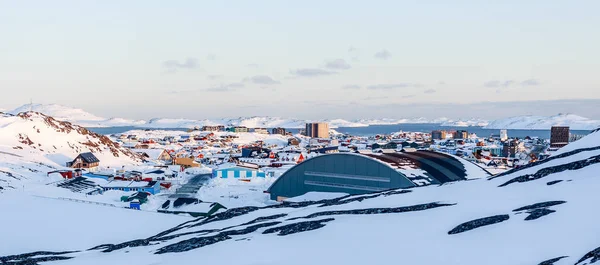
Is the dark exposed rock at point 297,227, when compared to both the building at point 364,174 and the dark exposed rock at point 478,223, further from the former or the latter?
the building at point 364,174

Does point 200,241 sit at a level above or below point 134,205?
above

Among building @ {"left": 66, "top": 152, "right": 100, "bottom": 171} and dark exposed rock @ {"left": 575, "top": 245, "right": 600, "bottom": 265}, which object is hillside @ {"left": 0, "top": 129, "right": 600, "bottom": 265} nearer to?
dark exposed rock @ {"left": 575, "top": 245, "right": 600, "bottom": 265}

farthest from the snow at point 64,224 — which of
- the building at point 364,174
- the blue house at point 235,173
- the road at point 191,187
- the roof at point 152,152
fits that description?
the roof at point 152,152

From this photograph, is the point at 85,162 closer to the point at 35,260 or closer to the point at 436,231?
the point at 35,260

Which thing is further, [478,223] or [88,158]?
[88,158]

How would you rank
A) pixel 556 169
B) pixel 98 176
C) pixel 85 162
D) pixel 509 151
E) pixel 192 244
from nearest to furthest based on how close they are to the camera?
pixel 192 244 < pixel 556 169 < pixel 98 176 < pixel 85 162 < pixel 509 151

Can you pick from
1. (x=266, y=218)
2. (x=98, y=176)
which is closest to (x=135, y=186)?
(x=98, y=176)

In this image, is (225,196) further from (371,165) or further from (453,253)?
(453,253)

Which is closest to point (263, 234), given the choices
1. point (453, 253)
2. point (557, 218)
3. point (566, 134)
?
point (453, 253)
